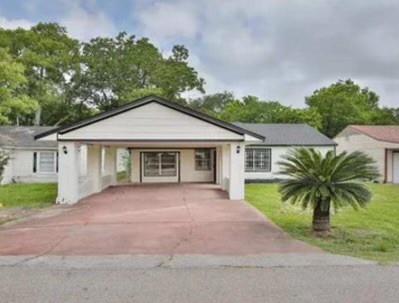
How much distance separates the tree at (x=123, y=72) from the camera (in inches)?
1747

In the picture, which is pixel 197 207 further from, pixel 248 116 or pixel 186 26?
pixel 248 116

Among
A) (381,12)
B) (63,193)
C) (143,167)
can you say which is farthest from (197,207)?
(143,167)

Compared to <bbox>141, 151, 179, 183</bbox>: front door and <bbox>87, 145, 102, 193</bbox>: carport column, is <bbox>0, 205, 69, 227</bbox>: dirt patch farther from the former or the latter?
<bbox>141, 151, 179, 183</bbox>: front door

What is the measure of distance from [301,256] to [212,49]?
2134 cm

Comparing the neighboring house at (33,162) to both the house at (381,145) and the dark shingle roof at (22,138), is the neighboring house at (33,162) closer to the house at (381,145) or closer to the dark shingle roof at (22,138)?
the dark shingle roof at (22,138)

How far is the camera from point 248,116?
5259 cm

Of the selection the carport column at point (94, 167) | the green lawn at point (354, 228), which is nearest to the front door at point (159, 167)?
the carport column at point (94, 167)

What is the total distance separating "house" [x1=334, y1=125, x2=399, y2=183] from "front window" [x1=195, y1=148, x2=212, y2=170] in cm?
1023

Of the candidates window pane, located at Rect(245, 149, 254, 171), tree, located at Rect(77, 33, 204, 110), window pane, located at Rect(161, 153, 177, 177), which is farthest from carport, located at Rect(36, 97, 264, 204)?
tree, located at Rect(77, 33, 204, 110)

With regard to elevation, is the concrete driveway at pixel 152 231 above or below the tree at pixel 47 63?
below

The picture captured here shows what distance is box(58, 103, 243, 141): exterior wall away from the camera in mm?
18500

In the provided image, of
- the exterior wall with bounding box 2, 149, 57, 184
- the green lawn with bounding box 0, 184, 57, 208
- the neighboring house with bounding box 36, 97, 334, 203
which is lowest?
the green lawn with bounding box 0, 184, 57, 208

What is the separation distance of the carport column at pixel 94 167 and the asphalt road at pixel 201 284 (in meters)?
14.9

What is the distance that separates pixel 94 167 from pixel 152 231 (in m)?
12.3
